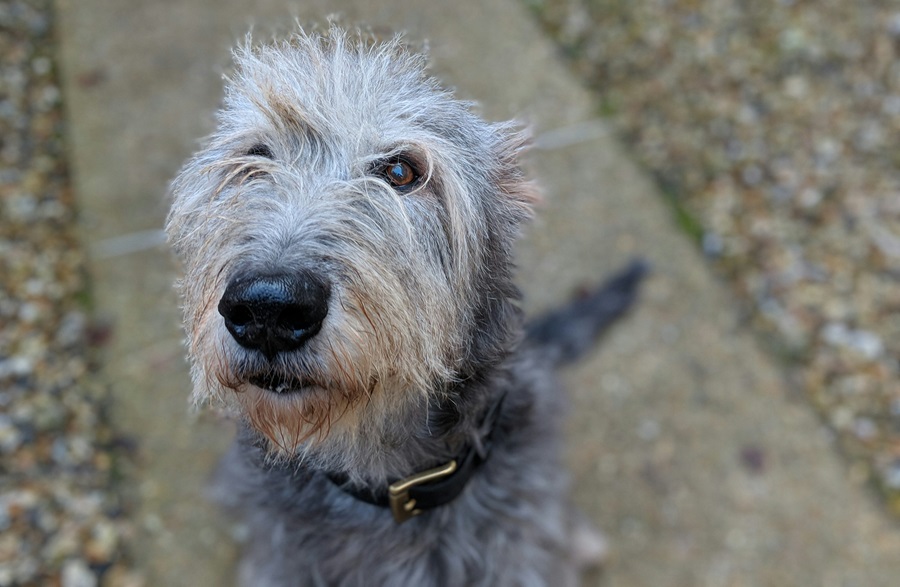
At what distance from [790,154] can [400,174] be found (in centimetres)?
388

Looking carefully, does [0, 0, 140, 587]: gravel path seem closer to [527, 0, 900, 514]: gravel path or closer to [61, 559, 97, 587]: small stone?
[61, 559, 97, 587]: small stone

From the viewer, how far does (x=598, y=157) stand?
486 centimetres

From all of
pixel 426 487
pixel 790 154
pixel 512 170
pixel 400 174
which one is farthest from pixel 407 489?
pixel 790 154

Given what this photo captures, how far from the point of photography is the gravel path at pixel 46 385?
3.35 meters

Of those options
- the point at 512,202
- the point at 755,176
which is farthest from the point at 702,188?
the point at 512,202

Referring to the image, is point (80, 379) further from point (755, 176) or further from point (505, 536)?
point (755, 176)

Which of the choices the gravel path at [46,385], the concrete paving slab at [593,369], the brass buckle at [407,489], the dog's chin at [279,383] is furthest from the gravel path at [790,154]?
the gravel path at [46,385]

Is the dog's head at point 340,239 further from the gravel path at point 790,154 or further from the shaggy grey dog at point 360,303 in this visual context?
the gravel path at point 790,154

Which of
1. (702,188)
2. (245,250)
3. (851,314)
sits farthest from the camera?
(702,188)

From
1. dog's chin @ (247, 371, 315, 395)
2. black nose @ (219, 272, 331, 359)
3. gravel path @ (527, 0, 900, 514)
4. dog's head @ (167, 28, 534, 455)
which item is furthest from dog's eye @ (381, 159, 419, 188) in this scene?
gravel path @ (527, 0, 900, 514)

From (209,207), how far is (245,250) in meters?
0.34

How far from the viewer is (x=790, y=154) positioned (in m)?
4.82

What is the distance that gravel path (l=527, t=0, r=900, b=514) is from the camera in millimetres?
3955

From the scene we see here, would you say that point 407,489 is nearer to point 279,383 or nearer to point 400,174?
point 279,383
